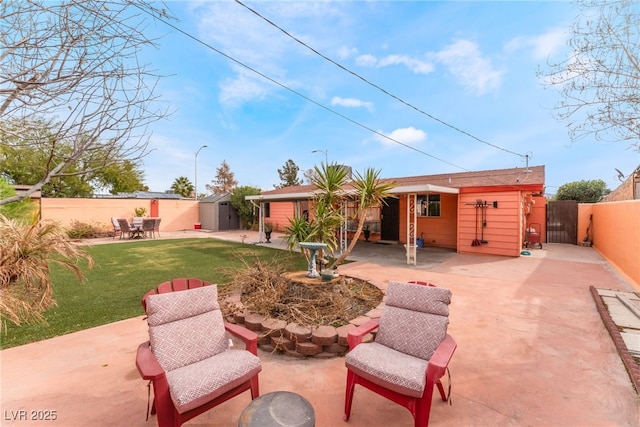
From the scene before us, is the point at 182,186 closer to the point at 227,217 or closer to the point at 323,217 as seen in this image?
the point at 227,217

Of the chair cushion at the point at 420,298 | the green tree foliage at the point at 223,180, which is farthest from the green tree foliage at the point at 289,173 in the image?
the chair cushion at the point at 420,298

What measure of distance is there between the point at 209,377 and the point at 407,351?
174cm

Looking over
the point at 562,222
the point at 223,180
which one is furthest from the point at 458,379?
the point at 223,180

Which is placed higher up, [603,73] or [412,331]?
[603,73]

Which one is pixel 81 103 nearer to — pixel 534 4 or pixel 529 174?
pixel 534 4

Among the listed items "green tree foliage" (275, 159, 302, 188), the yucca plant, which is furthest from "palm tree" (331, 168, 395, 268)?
"green tree foliage" (275, 159, 302, 188)

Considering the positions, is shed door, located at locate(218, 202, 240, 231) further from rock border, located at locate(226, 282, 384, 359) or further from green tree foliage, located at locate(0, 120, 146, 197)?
rock border, located at locate(226, 282, 384, 359)

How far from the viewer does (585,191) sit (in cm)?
2083

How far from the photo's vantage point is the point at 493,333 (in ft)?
12.5

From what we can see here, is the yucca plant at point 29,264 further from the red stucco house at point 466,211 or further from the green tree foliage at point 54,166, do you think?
the red stucco house at point 466,211

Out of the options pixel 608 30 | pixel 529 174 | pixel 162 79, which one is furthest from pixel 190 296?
pixel 529 174

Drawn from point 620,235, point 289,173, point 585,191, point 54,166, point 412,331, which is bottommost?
point 412,331

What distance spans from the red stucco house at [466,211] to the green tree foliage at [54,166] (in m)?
4.88

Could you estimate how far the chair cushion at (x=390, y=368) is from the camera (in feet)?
6.61
